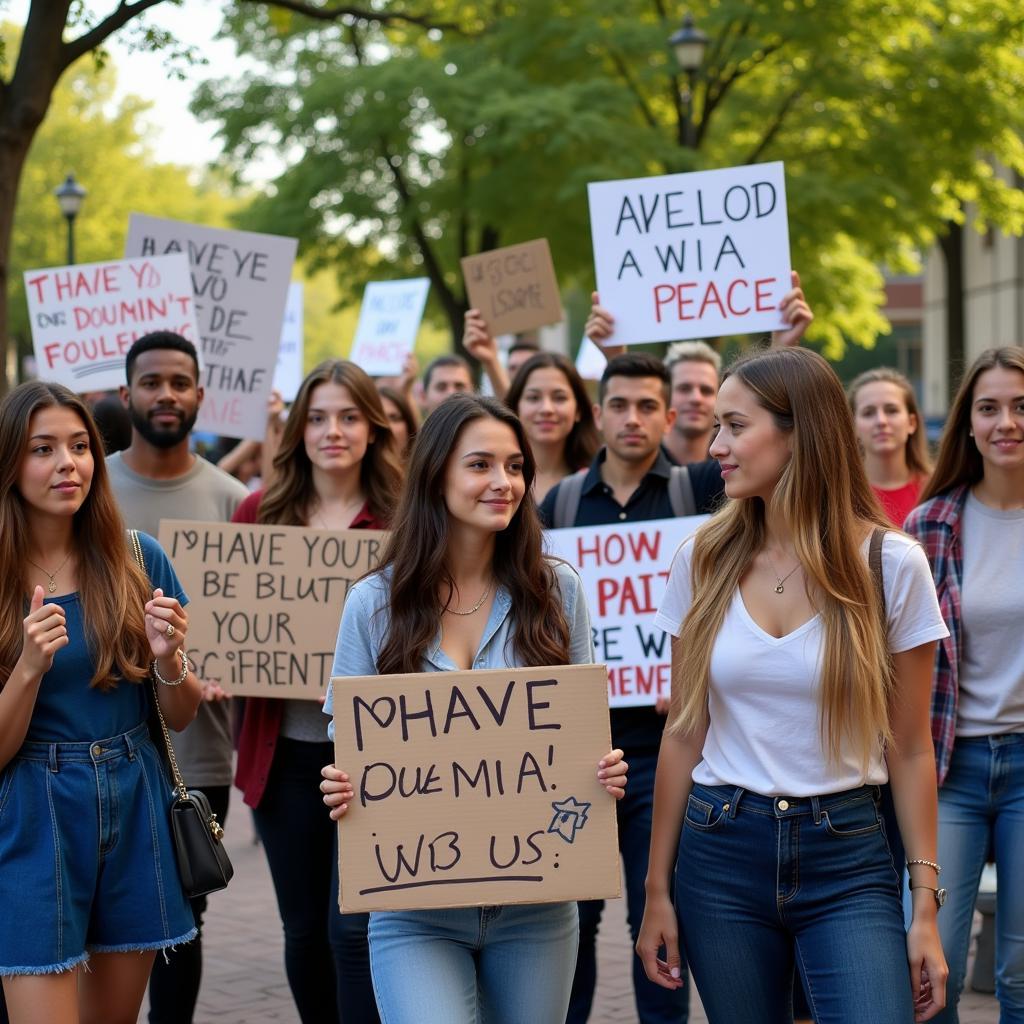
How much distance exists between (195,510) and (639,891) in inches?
80.9

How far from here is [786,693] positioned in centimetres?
338

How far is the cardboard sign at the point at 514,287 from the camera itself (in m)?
7.64

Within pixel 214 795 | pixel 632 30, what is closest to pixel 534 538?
pixel 214 795

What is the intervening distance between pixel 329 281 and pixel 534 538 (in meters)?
70.5

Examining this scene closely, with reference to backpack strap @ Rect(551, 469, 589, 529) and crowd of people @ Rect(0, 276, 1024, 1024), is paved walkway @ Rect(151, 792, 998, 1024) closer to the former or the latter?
crowd of people @ Rect(0, 276, 1024, 1024)

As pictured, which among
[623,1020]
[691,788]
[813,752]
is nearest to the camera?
[813,752]

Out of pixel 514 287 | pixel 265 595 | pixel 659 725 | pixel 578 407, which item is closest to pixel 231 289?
pixel 514 287

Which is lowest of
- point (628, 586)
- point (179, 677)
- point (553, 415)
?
point (179, 677)

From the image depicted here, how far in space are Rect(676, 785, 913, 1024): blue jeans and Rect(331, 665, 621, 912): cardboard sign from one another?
0.84 feet

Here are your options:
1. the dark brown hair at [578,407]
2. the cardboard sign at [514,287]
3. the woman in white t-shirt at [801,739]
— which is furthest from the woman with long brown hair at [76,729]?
the cardboard sign at [514,287]

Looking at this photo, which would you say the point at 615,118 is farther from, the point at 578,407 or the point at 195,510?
the point at 195,510

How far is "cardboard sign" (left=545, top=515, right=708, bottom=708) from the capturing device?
17.5 ft

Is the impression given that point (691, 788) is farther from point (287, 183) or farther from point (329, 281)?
point (329, 281)

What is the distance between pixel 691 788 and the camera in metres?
3.67
